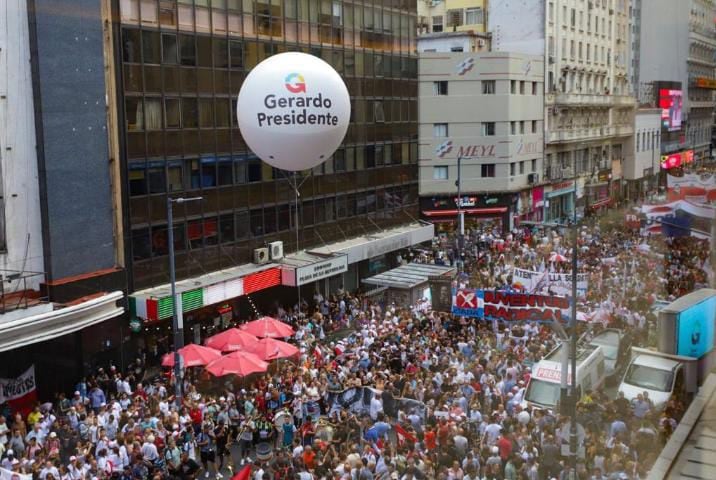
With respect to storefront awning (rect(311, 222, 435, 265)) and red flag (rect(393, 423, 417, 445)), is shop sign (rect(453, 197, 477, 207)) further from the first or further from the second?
red flag (rect(393, 423, 417, 445))

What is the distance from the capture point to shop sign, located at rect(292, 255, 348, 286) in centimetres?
3058

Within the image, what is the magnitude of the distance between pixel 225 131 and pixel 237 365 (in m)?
11.9

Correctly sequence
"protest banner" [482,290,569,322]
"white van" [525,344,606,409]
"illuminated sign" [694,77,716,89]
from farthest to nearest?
"protest banner" [482,290,569,322] → "white van" [525,344,606,409] → "illuminated sign" [694,77,716,89]

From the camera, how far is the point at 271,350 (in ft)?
69.7

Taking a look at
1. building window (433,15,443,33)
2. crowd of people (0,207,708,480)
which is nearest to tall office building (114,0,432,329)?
crowd of people (0,207,708,480)

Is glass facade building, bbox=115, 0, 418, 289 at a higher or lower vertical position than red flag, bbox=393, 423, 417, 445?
higher

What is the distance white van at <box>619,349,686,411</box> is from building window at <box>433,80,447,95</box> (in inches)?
1211

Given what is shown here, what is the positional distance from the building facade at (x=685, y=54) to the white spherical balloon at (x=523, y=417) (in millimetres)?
6631

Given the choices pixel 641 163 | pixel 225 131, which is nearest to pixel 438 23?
pixel 641 163

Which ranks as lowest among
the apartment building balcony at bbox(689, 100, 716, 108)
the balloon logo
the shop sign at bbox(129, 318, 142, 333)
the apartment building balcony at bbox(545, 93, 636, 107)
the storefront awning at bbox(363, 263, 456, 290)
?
the shop sign at bbox(129, 318, 142, 333)

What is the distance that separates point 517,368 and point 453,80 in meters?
30.0

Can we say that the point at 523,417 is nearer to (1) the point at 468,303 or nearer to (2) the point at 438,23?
(1) the point at 468,303

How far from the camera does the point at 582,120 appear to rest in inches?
1986

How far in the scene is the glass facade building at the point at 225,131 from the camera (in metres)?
25.7
